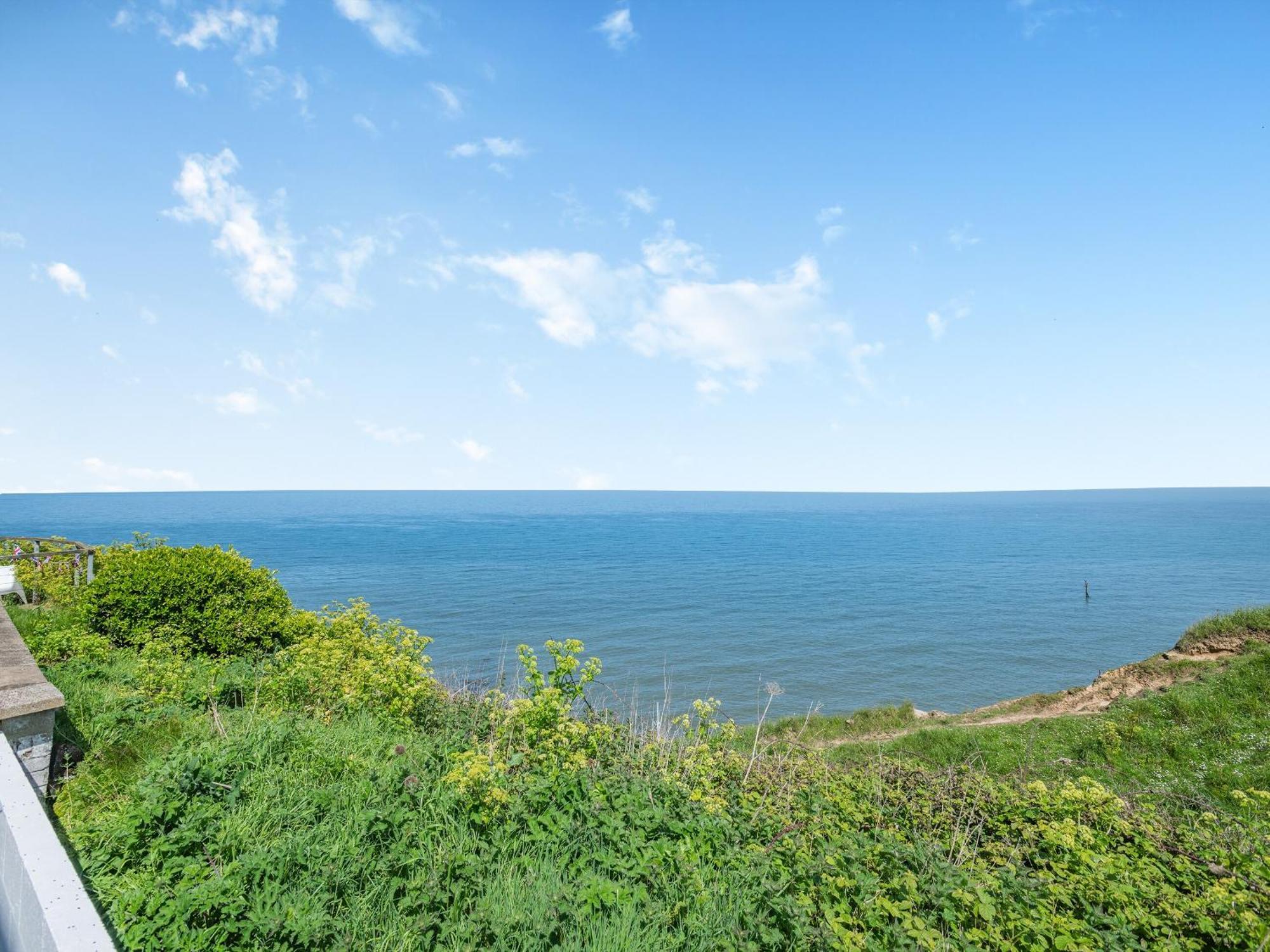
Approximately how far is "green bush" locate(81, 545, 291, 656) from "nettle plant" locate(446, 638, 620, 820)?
659 centimetres

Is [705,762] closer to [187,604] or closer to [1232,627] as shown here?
[187,604]

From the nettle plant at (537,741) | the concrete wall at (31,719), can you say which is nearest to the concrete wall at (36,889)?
the concrete wall at (31,719)

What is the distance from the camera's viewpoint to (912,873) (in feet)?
16.4

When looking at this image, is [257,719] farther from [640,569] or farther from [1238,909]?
[640,569]

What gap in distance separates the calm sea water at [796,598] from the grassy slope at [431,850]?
790cm

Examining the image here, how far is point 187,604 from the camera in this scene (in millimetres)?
11234

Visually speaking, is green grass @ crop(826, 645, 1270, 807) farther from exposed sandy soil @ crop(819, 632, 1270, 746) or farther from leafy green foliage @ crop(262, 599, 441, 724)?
leafy green foliage @ crop(262, 599, 441, 724)

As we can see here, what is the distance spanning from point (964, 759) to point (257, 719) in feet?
53.1

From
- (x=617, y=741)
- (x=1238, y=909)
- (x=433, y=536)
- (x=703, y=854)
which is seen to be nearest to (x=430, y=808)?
(x=703, y=854)

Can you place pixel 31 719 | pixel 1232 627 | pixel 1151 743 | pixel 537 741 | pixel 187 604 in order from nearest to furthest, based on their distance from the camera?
pixel 31 719 < pixel 537 741 < pixel 187 604 < pixel 1151 743 < pixel 1232 627

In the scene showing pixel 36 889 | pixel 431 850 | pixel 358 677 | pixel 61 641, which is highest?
pixel 36 889

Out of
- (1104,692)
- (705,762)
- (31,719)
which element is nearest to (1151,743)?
(1104,692)

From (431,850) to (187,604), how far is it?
9.09 m

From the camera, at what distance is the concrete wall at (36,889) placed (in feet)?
8.59
